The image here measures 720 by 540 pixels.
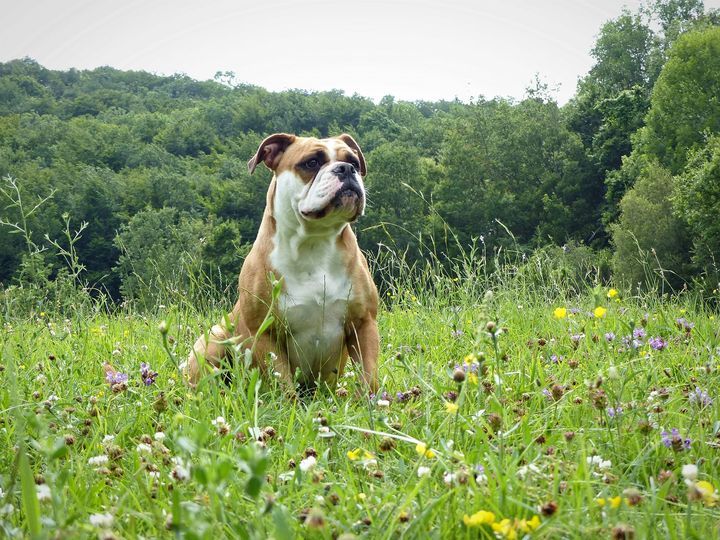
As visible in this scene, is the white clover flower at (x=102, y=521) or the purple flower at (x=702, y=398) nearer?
the white clover flower at (x=102, y=521)

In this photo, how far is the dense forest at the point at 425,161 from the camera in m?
29.0

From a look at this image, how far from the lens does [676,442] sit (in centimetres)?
169

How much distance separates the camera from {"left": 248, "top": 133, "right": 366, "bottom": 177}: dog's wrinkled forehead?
144 inches

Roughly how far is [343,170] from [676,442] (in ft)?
7.44

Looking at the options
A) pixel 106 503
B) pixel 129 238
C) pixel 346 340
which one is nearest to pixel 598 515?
pixel 106 503

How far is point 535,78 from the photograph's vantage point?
45.6 m

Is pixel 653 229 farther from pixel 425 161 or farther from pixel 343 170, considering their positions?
pixel 343 170

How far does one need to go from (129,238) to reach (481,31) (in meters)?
166

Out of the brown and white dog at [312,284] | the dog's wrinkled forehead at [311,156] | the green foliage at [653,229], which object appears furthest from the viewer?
the green foliage at [653,229]

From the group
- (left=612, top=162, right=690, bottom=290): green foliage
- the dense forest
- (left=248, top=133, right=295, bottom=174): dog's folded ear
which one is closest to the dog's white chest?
(left=248, top=133, right=295, bottom=174): dog's folded ear

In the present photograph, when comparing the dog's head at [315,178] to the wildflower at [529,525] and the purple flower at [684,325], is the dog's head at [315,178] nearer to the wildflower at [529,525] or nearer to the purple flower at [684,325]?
the purple flower at [684,325]

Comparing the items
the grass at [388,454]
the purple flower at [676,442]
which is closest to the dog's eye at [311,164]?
the grass at [388,454]

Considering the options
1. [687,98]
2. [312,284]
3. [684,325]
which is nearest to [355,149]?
[312,284]

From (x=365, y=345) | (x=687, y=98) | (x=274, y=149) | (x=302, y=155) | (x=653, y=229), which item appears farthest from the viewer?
(x=687, y=98)
